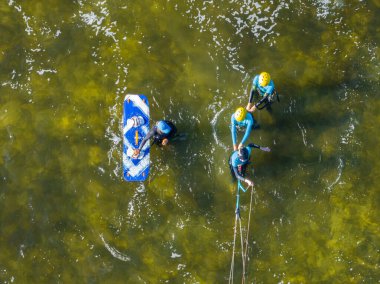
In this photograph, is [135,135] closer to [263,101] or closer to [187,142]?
[187,142]

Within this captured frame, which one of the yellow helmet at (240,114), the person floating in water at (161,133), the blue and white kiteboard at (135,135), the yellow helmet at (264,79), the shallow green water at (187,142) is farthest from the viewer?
the blue and white kiteboard at (135,135)

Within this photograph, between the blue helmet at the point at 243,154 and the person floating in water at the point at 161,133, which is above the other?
the person floating in water at the point at 161,133

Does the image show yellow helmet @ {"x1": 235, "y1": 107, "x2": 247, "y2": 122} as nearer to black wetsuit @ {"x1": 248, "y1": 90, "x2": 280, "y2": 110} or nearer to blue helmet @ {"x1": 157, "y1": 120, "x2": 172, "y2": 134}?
black wetsuit @ {"x1": 248, "y1": 90, "x2": 280, "y2": 110}

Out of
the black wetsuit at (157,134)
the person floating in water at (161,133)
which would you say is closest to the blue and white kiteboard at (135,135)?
the person floating in water at (161,133)

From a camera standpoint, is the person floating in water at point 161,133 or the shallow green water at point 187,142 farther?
the shallow green water at point 187,142

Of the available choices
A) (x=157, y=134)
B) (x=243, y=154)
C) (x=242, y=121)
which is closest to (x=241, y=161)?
(x=243, y=154)

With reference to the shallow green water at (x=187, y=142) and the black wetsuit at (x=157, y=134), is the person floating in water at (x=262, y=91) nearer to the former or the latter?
the shallow green water at (x=187, y=142)
